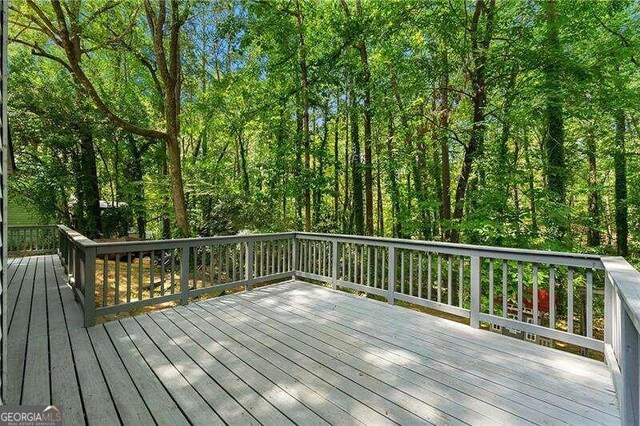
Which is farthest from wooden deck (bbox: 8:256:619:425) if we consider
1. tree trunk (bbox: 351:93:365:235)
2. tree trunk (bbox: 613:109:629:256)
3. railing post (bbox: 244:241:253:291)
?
tree trunk (bbox: 613:109:629:256)

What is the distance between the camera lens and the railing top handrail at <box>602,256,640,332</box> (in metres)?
1.27

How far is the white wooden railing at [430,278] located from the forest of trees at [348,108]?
216cm

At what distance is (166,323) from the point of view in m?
3.36

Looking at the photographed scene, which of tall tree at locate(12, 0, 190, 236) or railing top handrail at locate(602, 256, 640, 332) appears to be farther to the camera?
tall tree at locate(12, 0, 190, 236)

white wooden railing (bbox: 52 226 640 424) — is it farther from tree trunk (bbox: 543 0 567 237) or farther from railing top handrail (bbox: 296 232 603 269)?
tree trunk (bbox: 543 0 567 237)

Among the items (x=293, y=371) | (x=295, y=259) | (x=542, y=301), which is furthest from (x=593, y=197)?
(x=293, y=371)

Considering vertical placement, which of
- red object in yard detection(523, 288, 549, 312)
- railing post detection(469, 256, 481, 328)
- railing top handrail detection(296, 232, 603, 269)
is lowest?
red object in yard detection(523, 288, 549, 312)

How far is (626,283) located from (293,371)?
A: 2122 mm

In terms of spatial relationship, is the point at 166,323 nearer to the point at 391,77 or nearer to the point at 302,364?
the point at 302,364

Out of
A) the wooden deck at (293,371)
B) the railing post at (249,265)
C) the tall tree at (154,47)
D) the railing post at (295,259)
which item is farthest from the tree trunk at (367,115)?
the wooden deck at (293,371)

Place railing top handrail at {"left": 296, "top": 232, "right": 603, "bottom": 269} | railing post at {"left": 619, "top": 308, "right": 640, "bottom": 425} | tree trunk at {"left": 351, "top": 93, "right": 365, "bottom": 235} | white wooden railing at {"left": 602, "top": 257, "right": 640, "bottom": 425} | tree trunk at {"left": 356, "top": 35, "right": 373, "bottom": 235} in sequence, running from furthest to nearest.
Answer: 1. tree trunk at {"left": 351, "top": 93, "right": 365, "bottom": 235}
2. tree trunk at {"left": 356, "top": 35, "right": 373, "bottom": 235}
3. railing top handrail at {"left": 296, "top": 232, "right": 603, "bottom": 269}
4. railing post at {"left": 619, "top": 308, "right": 640, "bottom": 425}
5. white wooden railing at {"left": 602, "top": 257, "right": 640, "bottom": 425}

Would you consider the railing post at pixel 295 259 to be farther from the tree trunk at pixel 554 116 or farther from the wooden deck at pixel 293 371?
the tree trunk at pixel 554 116

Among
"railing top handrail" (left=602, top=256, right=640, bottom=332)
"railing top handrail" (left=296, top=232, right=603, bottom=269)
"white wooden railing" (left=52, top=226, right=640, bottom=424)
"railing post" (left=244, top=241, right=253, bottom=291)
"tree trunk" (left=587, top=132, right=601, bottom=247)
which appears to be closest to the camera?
"railing top handrail" (left=602, top=256, right=640, bottom=332)

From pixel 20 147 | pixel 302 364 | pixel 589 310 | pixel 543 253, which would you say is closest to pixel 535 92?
pixel 543 253
